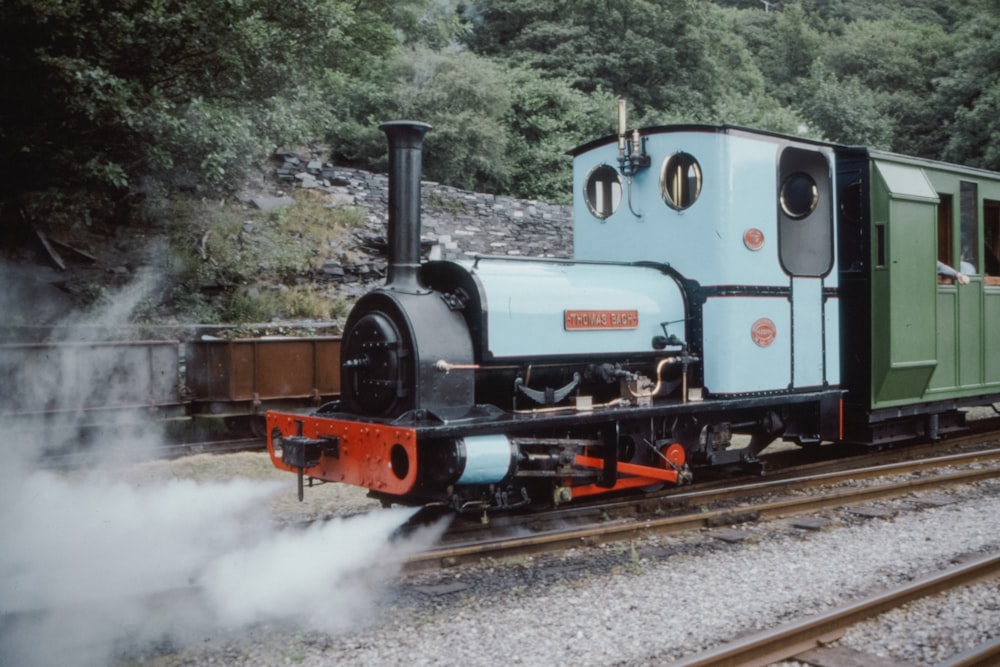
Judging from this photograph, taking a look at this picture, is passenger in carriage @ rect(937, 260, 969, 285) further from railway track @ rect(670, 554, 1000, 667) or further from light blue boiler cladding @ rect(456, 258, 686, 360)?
railway track @ rect(670, 554, 1000, 667)

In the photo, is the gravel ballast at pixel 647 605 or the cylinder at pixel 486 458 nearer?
the gravel ballast at pixel 647 605

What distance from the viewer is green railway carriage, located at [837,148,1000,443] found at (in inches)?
292

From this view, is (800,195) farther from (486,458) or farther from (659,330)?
(486,458)

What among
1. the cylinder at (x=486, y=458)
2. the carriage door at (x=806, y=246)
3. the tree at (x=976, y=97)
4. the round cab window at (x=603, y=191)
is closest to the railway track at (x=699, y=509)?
the cylinder at (x=486, y=458)

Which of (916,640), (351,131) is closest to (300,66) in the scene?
(351,131)

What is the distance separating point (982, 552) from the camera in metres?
5.59

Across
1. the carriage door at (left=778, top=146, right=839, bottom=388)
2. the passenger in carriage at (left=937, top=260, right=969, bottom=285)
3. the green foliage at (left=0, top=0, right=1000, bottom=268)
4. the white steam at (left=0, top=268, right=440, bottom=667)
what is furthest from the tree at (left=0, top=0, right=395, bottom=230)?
the passenger in carriage at (left=937, top=260, right=969, bottom=285)

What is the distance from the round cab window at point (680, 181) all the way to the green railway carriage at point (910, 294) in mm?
1796

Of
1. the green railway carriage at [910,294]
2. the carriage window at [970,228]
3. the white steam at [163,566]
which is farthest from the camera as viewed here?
the carriage window at [970,228]

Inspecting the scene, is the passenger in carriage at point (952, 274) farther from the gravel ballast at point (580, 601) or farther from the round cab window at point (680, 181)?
the round cab window at point (680, 181)

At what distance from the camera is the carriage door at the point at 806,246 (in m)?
6.76

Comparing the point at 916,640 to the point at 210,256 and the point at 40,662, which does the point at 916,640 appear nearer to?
the point at 40,662

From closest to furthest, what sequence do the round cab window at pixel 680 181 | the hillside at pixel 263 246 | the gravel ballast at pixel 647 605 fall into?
the gravel ballast at pixel 647 605 < the round cab window at pixel 680 181 < the hillside at pixel 263 246

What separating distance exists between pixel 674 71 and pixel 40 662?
24.8 meters
